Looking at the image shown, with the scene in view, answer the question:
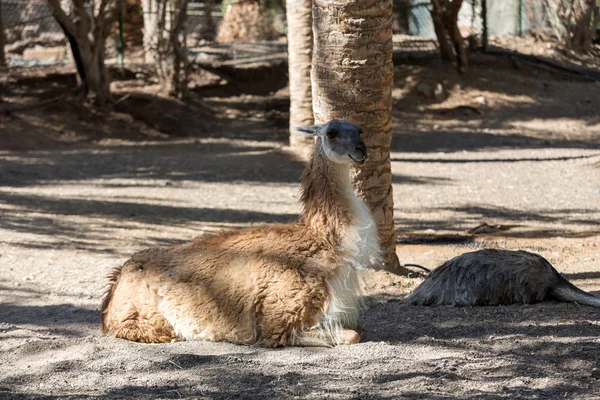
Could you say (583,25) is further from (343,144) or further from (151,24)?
Result: (343,144)

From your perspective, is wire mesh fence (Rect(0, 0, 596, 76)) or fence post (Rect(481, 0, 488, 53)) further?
fence post (Rect(481, 0, 488, 53))

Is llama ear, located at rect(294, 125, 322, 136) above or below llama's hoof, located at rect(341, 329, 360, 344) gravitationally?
above

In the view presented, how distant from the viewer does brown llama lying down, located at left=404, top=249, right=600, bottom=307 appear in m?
6.66

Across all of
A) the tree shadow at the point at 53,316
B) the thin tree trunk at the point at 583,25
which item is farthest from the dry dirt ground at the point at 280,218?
the thin tree trunk at the point at 583,25

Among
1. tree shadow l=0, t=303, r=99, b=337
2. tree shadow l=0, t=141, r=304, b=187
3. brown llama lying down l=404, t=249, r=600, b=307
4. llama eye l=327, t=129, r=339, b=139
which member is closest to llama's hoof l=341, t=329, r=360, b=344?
llama eye l=327, t=129, r=339, b=139

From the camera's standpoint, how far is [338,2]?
7.76m

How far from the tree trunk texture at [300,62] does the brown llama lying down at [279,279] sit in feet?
30.4

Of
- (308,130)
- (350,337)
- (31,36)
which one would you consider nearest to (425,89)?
(31,36)

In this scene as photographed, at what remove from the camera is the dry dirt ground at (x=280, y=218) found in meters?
4.75

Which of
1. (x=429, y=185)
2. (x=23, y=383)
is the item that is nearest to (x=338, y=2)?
(x=23, y=383)

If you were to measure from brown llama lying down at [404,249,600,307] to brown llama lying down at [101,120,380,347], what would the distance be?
133 cm

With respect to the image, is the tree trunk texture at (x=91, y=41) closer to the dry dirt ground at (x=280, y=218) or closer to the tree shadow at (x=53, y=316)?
the dry dirt ground at (x=280, y=218)

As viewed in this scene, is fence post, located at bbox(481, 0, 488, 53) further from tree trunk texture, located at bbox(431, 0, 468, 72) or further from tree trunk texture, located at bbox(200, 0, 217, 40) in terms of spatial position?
tree trunk texture, located at bbox(200, 0, 217, 40)

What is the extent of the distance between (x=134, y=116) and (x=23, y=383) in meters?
15.7
